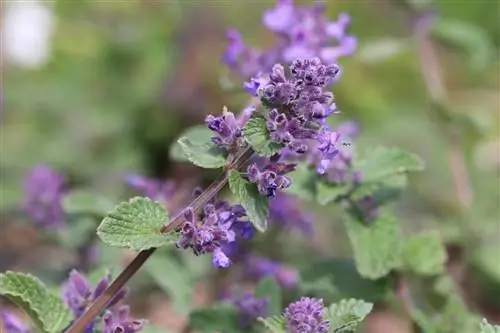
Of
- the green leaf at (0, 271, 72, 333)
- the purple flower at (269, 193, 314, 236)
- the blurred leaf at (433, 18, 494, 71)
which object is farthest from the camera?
the blurred leaf at (433, 18, 494, 71)

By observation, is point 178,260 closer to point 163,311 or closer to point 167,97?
point 163,311

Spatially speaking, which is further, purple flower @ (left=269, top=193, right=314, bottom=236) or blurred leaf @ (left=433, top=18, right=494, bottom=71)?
blurred leaf @ (left=433, top=18, right=494, bottom=71)

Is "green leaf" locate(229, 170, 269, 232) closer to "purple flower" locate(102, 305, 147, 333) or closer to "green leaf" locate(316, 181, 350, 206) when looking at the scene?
"purple flower" locate(102, 305, 147, 333)

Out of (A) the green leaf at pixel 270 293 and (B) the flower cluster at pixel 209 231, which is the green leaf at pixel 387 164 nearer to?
(A) the green leaf at pixel 270 293

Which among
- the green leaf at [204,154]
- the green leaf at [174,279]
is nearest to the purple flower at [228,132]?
the green leaf at [204,154]

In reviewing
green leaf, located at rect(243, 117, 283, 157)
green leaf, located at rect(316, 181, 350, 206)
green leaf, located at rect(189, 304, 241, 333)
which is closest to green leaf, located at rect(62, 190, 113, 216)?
green leaf, located at rect(189, 304, 241, 333)

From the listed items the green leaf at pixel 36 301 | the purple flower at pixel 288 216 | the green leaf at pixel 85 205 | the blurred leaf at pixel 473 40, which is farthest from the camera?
the blurred leaf at pixel 473 40
